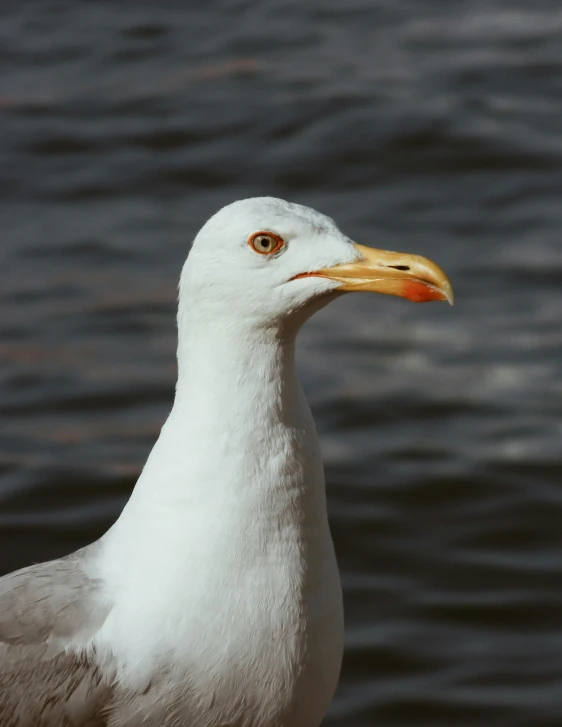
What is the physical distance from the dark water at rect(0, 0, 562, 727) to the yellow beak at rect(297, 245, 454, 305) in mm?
1838

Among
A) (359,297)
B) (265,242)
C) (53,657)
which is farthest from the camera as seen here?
(359,297)

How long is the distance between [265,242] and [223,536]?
0.64 meters

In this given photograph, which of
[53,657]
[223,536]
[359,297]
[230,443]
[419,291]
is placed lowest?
[53,657]

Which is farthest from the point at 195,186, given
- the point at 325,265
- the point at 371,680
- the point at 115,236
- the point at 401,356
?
the point at 325,265

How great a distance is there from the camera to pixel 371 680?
4.79 meters

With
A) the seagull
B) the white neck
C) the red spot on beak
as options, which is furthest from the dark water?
the red spot on beak

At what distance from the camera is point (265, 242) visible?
3.20 m

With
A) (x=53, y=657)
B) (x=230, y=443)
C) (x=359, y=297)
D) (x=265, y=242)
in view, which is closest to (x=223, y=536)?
(x=230, y=443)

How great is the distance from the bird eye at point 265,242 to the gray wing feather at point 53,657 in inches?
33.3

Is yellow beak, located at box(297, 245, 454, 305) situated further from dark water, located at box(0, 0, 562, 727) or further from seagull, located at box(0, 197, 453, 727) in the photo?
dark water, located at box(0, 0, 562, 727)

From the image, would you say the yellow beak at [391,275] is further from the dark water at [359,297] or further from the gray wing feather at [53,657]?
the dark water at [359,297]

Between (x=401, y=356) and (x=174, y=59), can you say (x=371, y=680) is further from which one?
(x=174, y=59)

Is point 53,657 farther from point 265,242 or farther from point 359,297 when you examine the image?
point 359,297

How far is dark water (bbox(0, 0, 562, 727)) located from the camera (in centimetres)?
511
